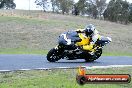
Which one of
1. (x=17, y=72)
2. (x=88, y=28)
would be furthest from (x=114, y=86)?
(x=88, y=28)

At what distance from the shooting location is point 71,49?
16734 mm

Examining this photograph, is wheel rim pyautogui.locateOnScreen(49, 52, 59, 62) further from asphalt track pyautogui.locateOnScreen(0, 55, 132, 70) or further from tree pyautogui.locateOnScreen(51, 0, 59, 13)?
tree pyautogui.locateOnScreen(51, 0, 59, 13)

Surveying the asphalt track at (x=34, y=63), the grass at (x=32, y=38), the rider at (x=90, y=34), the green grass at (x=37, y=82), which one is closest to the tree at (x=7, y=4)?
the grass at (x=32, y=38)

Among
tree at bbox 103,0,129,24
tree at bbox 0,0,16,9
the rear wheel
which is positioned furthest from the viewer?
tree at bbox 0,0,16,9

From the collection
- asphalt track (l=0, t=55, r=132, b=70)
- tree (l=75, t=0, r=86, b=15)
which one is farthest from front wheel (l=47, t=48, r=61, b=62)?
tree (l=75, t=0, r=86, b=15)

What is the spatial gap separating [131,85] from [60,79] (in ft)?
5.61

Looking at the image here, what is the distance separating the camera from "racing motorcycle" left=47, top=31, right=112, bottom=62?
16.5 metres

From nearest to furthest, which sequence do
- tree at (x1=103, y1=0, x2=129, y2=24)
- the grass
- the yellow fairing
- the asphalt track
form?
1. the asphalt track
2. the yellow fairing
3. the grass
4. tree at (x1=103, y1=0, x2=129, y2=24)

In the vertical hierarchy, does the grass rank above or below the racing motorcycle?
below

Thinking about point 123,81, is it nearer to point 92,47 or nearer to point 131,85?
point 131,85

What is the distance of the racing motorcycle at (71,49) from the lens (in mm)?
16453

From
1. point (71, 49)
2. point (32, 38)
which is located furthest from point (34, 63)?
point (32, 38)

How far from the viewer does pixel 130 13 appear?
11162cm

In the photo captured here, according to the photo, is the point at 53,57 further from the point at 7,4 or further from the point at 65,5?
the point at 7,4
